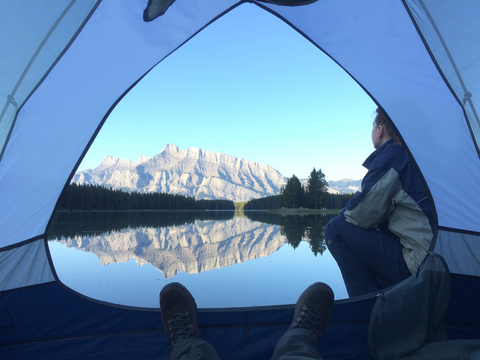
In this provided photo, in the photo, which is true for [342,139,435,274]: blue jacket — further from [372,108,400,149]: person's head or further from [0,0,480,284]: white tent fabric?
[372,108,400,149]: person's head

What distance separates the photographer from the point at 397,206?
1844 millimetres

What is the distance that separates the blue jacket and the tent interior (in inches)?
3.8

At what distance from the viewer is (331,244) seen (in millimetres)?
2115

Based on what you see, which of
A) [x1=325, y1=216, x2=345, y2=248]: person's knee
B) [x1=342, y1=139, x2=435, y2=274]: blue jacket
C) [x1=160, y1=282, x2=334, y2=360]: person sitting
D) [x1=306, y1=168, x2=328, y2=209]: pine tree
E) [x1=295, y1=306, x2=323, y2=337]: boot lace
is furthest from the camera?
[x1=306, y1=168, x2=328, y2=209]: pine tree

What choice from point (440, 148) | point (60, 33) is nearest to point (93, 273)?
point (60, 33)

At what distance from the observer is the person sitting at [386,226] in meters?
1.78

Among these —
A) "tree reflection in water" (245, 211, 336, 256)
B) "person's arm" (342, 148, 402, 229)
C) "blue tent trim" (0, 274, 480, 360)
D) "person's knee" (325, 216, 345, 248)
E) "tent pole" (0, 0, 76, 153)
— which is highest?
"tent pole" (0, 0, 76, 153)

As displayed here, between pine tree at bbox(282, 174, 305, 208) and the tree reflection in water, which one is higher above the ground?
pine tree at bbox(282, 174, 305, 208)

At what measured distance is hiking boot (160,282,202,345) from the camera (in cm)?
152

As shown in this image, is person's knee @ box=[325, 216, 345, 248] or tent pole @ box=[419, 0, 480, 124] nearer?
tent pole @ box=[419, 0, 480, 124]

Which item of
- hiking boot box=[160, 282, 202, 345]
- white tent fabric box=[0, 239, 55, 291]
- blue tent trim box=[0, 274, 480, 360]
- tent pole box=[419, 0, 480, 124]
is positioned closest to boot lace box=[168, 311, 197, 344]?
hiking boot box=[160, 282, 202, 345]

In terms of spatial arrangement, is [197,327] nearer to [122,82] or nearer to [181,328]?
[181,328]

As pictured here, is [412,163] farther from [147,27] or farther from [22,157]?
[22,157]

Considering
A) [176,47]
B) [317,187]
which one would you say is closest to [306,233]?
[176,47]
